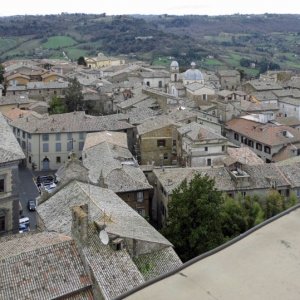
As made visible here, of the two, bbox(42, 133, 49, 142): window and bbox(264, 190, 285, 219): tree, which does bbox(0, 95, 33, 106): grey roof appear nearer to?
bbox(42, 133, 49, 142): window

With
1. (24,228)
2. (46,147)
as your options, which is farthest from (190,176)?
(46,147)

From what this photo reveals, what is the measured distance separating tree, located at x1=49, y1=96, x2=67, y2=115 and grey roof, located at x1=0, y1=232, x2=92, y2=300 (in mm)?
42458

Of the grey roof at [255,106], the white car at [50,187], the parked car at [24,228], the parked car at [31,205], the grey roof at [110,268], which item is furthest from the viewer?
the grey roof at [255,106]

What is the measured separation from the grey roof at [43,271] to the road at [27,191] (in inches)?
563

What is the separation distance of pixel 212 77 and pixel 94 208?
66115 mm

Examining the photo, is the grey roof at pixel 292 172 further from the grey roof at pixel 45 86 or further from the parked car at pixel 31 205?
the grey roof at pixel 45 86

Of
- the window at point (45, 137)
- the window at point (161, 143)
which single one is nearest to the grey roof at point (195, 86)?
the window at point (161, 143)

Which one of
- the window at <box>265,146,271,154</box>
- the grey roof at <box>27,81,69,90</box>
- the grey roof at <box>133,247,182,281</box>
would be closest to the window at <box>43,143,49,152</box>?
the window at <box>265,146,271,154</box>

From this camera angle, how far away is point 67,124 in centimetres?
4956

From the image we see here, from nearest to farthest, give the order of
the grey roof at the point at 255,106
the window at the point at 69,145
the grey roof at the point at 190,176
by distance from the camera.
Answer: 1. the grey roof at the point at 190,176
2. the window at the point at 69,145
3. the grey roof at the point at 255,106

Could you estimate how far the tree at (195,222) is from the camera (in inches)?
969

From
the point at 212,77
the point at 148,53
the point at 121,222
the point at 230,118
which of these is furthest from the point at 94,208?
the point at 148,53

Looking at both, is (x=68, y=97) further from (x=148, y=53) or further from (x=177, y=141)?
(x=148, y=53)

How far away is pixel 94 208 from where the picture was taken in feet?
72.4
